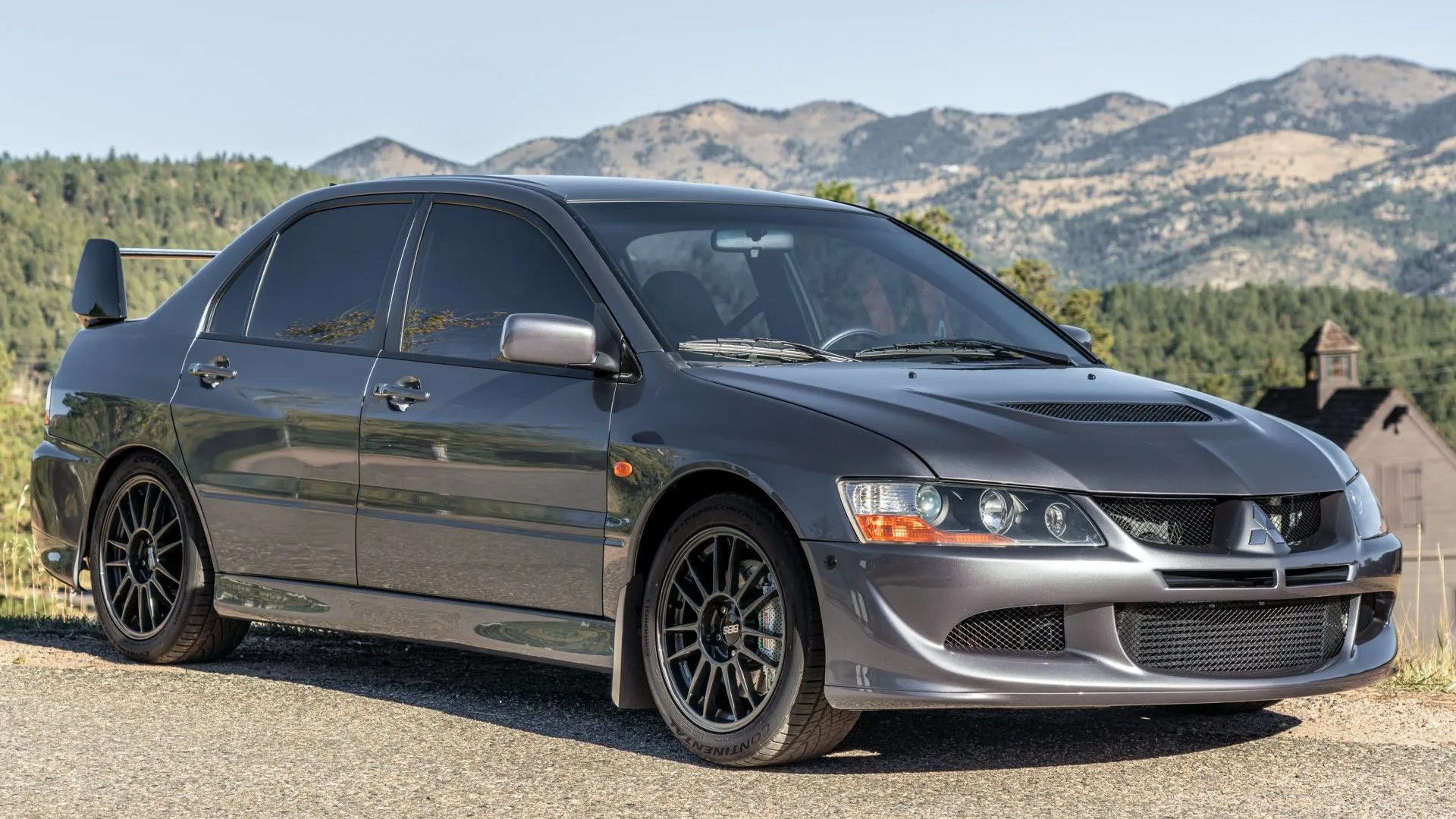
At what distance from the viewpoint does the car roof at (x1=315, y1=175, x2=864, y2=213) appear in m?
6.54

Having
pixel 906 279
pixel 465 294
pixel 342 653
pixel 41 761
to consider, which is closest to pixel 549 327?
pixel 465 294

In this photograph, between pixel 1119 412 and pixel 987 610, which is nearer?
pixel 987 610

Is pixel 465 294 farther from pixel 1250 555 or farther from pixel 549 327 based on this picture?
pixel 1250 555

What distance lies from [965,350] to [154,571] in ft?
10.9

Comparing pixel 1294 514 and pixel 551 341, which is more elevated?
pixel 551 341

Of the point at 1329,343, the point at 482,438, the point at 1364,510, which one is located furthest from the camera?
the point at 1329,343

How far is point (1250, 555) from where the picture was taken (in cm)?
512

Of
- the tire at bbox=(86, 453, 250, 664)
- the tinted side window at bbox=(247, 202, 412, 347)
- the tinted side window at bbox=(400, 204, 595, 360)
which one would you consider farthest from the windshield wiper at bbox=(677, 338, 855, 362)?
the tire at bbox=(86, 453, 250, 664)

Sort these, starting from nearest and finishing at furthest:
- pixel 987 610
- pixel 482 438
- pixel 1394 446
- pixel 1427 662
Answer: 1. pixel 987 610
2. pixel 482 438
3. pixel 1427 662
4. pixel 1394 446

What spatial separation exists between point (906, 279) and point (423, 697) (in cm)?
222

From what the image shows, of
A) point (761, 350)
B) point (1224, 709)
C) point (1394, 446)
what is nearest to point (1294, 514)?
point (1224, 709)

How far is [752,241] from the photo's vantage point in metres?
6.52

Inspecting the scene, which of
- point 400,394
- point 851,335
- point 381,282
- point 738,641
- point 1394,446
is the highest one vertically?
point 381,282

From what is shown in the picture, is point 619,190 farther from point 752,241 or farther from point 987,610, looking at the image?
point 987,610
